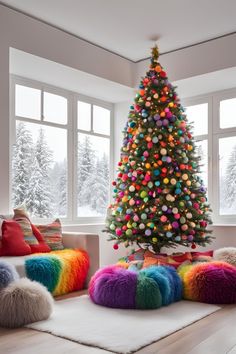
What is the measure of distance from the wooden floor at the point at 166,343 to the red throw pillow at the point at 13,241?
1140 millimetres

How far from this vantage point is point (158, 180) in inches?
175

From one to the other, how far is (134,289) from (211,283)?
668 millimetres

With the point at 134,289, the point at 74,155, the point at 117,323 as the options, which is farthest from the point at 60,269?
the point at 74,155

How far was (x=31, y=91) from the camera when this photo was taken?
16.8 ft

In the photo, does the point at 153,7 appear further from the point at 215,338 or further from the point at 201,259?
the point at 215,338

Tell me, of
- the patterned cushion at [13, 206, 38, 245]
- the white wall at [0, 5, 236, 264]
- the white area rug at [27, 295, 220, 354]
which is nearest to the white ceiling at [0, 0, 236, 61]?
the white wall at [0, 5, 236, 264]

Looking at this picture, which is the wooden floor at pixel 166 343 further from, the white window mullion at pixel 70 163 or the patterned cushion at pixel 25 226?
the white window mullion at pixel 70 163

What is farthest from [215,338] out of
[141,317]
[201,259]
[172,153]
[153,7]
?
[153,7]

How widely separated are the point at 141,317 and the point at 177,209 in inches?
62.5

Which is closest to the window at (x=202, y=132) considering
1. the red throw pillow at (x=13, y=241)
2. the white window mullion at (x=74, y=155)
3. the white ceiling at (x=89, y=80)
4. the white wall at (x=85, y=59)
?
the white ceiling at (x=89, y=80)

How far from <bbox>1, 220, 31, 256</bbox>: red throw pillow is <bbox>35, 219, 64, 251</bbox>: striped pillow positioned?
15.1 inches

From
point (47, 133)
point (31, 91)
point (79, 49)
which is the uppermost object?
point (79, 49)

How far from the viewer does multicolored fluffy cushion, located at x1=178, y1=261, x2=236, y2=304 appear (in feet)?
11.2

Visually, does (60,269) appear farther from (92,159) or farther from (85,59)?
(85,59)
